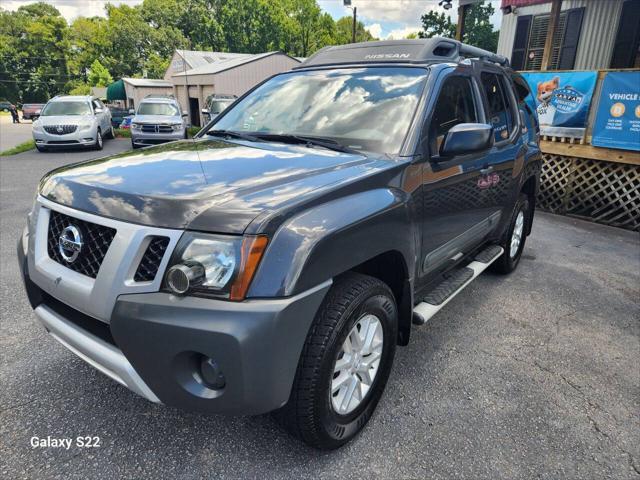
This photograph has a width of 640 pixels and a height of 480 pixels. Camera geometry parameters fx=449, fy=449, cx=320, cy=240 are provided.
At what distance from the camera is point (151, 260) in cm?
168

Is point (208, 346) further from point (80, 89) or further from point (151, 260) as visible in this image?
point (80, 89)

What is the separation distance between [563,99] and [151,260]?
8.08 metres

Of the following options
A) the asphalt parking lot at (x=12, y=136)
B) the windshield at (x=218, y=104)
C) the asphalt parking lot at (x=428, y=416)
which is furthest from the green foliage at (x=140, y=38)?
the asphalt parking lot at (x=428, y=416)

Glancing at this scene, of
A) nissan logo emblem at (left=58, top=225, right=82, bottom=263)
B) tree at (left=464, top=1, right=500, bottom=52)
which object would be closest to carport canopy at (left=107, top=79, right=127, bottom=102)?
tree at (left=464, top=1, right=500, bottom=52)

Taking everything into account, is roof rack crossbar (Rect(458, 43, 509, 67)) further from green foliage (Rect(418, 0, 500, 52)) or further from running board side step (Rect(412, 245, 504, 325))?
green foliage (Rect(418, 0, 500, 52))

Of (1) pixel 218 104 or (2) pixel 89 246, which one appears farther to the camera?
(1) pixel 218 104

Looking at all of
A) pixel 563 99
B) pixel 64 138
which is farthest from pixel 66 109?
pixel 563 99

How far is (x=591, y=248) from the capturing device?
5828 mm

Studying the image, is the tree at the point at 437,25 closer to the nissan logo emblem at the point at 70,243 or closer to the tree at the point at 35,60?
the nissan logo emblem at the point at 70,243

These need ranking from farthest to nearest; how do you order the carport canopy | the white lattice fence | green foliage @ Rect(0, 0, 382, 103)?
1. green foliage @ Rect(0, 0, 382, 103)
2. the carport canopy
3. the white lattice fence

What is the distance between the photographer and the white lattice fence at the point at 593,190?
7000 mm

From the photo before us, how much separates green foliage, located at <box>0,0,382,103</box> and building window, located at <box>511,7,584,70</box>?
48.9m

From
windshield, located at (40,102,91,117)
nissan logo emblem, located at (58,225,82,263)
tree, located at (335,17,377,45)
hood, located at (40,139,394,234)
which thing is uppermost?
tree, located at (335,17,377,45)

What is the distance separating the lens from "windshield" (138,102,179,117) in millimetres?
15039
